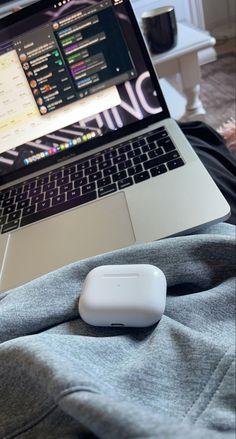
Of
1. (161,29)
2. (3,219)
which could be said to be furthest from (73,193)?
(161,29)

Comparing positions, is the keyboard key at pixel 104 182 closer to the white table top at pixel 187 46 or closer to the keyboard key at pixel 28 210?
the keyboard key at pixel 28 210

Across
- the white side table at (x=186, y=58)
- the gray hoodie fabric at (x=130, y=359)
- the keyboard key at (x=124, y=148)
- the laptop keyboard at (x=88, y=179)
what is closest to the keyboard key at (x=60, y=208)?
the laptop keyboard at (x=88, y=179)

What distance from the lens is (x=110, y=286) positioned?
1.34ft

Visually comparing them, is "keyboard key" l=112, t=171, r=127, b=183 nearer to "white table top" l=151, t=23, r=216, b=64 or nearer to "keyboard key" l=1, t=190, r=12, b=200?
"keyboard key" l=1, t=190, r=12, b=200

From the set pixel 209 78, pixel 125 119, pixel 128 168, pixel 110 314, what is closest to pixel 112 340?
pixel 110 314

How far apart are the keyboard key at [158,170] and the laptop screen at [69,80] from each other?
13 cm

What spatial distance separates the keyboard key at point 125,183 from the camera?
2.14 feet

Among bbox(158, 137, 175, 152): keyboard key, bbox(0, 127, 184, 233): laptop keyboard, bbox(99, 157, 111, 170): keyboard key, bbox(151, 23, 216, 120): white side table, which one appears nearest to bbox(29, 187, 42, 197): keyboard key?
bbox(0, 127, 184, 233): laptop keyboard

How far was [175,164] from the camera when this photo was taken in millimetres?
643

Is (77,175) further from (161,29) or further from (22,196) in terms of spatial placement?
(161,29)

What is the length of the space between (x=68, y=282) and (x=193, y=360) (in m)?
0.16

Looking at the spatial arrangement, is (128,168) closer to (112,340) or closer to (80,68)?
(80,68)

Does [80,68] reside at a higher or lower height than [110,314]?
higher

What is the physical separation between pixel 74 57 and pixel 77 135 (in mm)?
126
